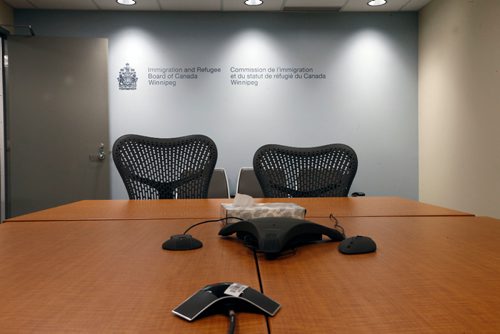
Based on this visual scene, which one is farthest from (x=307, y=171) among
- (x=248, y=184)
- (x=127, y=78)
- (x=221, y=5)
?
(x=127, y=78)

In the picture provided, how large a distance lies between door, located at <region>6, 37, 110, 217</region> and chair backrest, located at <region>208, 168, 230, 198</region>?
115 centimetres

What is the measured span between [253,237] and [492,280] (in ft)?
1.26

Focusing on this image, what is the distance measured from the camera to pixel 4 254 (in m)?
0.70

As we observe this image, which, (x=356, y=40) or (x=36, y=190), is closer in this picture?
(x=36, y=190)

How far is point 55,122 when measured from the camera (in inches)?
157

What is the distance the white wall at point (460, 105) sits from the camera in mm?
3064

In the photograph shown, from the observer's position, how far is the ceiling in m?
3.90

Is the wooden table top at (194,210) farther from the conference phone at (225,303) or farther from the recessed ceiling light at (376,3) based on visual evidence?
the recessed ceiling light at (376,3)

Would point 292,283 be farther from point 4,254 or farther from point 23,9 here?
point 23,9

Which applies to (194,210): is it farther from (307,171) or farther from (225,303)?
(225,303)

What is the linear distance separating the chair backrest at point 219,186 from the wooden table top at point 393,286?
2.95m

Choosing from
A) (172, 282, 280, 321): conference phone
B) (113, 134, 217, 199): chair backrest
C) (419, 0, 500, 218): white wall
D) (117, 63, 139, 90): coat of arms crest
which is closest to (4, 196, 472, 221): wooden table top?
(113, 134, 217, 199): chair backrest

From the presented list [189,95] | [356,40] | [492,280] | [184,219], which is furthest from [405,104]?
[492,280]

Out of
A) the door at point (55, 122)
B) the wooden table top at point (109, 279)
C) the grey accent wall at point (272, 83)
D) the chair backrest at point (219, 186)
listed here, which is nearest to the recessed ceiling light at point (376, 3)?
the grey accent wall at point (272, 83)
